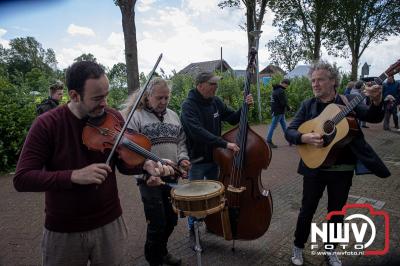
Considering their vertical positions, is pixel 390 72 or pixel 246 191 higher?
pixel 390 72

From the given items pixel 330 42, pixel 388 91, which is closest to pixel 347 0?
pixel 330 42

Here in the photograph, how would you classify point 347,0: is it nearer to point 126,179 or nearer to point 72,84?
point 126,179

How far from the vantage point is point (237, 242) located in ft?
12.0

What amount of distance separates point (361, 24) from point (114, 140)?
30556 mm

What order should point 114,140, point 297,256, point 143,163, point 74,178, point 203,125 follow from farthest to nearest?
1. point 203,125
2. point 297,256
3. point 143,163
4. point 114,140
5. point 74,178

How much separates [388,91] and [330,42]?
63.2 ft

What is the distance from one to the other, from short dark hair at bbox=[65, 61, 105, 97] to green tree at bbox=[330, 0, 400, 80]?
27.1 meters

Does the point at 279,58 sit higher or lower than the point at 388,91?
higher

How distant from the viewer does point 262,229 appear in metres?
3.18

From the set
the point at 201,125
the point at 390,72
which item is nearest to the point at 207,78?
the point at 201,125

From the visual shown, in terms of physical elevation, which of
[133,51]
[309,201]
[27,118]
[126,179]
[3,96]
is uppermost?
[133,51]

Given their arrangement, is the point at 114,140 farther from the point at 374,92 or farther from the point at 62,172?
the point at 374,92

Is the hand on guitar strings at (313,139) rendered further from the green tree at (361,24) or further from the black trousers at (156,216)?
the green tree at (361,24)

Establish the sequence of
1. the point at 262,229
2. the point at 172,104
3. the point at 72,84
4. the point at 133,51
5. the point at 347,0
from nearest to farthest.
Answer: the point at 72,84 → the point at 262,229 → the point at 133,51 → the point at 172,104 → the point at 347,0
